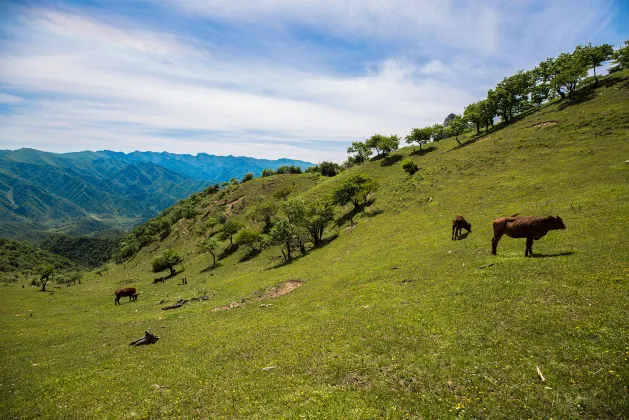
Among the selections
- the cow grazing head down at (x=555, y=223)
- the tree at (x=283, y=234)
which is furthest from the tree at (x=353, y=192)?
the cow grazing head down at (x=555, y=223)

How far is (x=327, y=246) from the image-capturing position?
6012 centimetres

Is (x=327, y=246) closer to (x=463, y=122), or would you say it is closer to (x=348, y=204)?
(x=348, y=204)

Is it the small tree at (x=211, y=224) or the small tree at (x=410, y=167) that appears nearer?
the small tree at (x=410, y=167)

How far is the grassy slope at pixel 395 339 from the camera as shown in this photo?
1217 centimetres

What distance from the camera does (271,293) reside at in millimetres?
37031

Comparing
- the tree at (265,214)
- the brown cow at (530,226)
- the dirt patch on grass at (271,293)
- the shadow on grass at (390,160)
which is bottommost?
the dirt patch on grass at (271,293)

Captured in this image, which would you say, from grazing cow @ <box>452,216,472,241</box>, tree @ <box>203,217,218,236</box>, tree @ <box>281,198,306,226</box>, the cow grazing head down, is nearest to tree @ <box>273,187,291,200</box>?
tree @ <box>203,217,218,236</box>

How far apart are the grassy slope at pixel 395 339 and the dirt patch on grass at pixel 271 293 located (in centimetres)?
213

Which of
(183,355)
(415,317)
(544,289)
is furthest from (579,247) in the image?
(183,355)

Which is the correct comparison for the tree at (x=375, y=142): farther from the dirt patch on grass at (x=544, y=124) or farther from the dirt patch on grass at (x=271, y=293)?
the dirt patch on grass at (x=271, y=293)

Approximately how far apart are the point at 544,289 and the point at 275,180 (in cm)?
12118

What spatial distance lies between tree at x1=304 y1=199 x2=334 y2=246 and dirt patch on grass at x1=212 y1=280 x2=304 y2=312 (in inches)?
1007

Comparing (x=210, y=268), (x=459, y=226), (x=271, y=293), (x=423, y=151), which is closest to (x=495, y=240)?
(x=459, y=226)

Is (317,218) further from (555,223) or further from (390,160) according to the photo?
(390,160)
